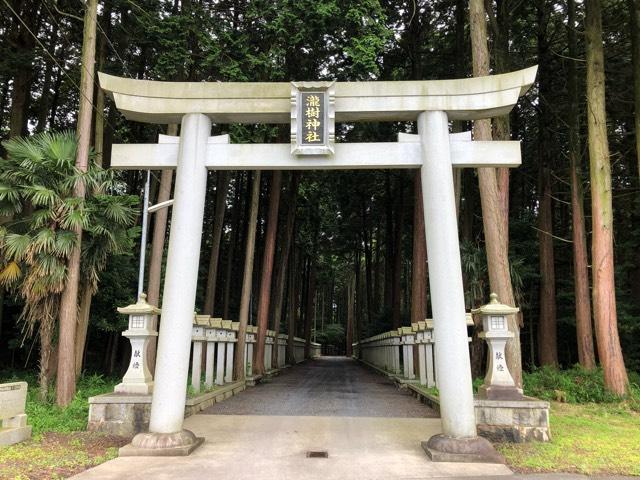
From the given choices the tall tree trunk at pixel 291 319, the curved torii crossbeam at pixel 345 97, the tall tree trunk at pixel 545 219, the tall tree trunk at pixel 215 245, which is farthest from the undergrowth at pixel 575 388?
the tall tree trunk at pixel 291 319

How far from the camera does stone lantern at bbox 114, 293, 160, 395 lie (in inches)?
303

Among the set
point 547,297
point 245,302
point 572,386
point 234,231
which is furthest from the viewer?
point 234,231

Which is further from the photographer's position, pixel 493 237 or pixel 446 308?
pixel 493 237

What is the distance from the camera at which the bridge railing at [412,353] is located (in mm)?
12055

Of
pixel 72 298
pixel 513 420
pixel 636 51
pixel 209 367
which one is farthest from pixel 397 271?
pixel 72 298

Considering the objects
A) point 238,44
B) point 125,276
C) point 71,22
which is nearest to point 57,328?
point 125,276

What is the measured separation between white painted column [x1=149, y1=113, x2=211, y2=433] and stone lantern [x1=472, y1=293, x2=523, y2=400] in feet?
14.5

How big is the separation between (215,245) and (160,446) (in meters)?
10.3

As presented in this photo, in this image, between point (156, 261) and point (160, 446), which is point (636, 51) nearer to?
point (156, 261)

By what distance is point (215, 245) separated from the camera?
16.0 m

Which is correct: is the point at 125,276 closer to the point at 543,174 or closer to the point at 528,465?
the point at 528,465

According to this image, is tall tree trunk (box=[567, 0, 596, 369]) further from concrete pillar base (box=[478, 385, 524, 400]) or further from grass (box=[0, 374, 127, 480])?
grass (box=[0, 374, 127, 480])

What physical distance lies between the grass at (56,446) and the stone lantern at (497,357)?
532cm

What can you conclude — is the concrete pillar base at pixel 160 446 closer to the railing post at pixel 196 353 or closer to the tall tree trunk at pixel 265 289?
the railing post at pixel 196 353
